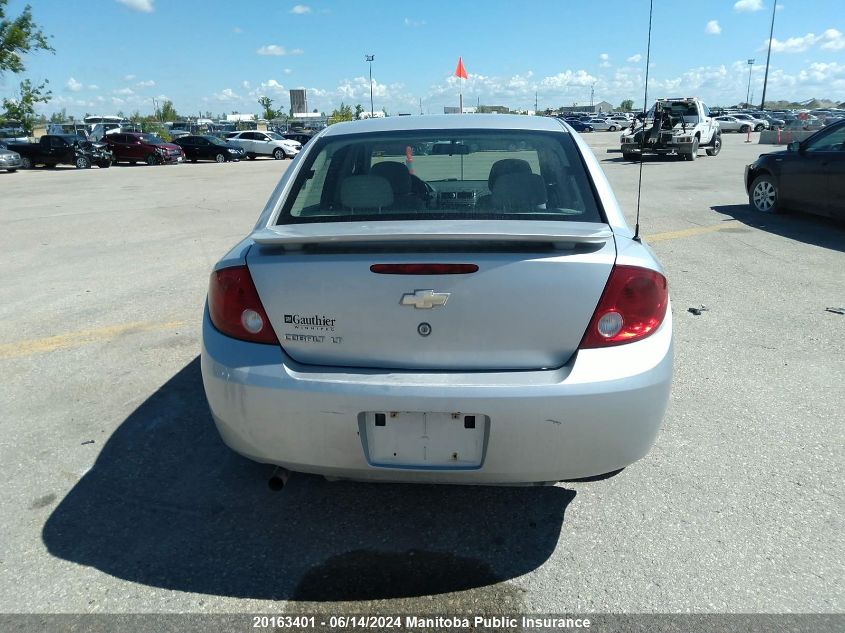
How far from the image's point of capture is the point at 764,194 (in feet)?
35.8

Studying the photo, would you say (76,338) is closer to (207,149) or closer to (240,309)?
(240,309)

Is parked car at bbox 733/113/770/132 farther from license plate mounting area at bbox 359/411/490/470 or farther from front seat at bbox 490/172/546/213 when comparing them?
license plate mounting area at bbox 359/411/490/470

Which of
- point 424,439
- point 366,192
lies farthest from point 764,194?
point 424,439

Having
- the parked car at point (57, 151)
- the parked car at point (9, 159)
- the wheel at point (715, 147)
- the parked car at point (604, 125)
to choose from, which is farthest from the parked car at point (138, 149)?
the parked car at point (604, 125)

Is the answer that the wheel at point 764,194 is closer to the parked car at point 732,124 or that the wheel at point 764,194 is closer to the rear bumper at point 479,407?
the rear bumper at point 479,407

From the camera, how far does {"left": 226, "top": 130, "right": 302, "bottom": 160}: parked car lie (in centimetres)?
3550

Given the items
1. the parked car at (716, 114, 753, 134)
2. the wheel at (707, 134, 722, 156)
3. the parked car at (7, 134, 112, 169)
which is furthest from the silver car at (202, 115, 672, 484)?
the parked car at (716, 114, 753, 134)

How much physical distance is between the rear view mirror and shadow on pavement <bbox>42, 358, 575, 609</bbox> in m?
1.72

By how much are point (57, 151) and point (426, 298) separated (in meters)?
33.0

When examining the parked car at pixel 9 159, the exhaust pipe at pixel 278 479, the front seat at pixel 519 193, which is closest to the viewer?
the exhaust pipe at pixel 278 479

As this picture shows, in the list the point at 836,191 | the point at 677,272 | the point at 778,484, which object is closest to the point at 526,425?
the point at 778,484

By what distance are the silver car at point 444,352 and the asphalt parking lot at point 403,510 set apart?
0.42 m

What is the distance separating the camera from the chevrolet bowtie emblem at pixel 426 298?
7.65 feet

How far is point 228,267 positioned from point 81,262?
21.6ft
